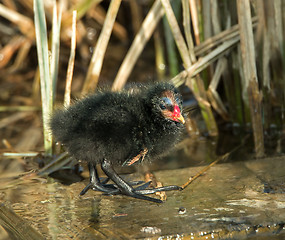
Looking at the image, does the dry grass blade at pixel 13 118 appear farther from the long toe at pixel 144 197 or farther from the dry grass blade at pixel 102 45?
the long toe at pixel 144 197

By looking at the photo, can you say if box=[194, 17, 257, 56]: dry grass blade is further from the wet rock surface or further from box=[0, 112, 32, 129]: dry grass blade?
box=[0, 112, 32, 129]: dry grass blade

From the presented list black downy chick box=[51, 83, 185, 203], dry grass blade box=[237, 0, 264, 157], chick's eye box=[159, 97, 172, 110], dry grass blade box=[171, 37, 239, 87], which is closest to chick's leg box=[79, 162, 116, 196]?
black downy chick box=[51, 83, 185, 203]

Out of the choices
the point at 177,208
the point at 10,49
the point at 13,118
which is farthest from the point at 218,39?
the point at 10,49

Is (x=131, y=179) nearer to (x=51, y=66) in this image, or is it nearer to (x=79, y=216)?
(x=79, y=216)

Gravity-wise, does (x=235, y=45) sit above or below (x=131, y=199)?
above

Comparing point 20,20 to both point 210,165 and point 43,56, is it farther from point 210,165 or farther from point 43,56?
point 210,165

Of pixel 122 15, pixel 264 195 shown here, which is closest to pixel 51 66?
pixel 264 195
